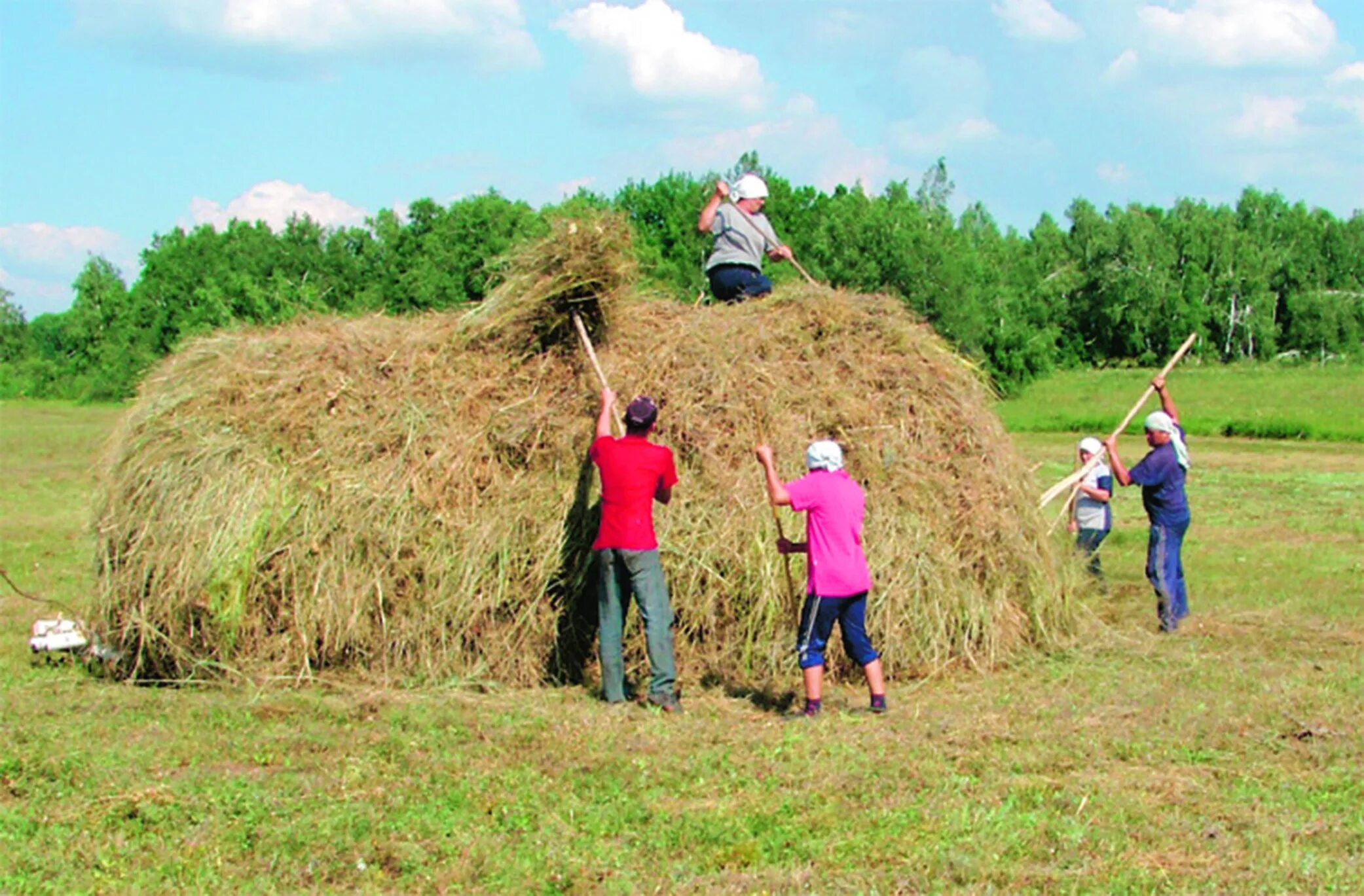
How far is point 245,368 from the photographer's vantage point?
10.1 meters

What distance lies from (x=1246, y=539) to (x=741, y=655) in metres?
9.62

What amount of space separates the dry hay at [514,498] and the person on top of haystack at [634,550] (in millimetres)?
499

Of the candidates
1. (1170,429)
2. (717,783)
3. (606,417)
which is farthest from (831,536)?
(1170,429)

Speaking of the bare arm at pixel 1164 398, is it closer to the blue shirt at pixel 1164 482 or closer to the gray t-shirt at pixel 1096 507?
the blue shirt at pixel 1164 482

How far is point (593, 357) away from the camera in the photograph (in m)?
9.64

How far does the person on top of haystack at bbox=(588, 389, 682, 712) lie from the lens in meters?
8.55

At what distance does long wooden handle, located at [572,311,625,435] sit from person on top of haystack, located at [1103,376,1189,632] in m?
4.13

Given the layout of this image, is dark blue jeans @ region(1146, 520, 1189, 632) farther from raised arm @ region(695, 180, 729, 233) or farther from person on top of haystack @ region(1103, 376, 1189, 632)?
raised arm @ region(695, 180, 729, 233)

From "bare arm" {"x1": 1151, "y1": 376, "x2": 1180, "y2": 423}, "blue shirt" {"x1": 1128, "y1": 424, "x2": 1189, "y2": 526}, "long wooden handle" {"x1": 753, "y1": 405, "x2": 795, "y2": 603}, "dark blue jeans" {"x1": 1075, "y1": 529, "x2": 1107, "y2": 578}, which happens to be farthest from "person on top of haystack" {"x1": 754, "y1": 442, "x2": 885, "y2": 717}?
"bare arm" {"x1": 1151, "y1": 376, "x2": 1180, "y2": 423}

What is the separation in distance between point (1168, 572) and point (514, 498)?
17.8ft

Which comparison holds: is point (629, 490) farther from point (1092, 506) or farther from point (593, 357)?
point (1092, 506)

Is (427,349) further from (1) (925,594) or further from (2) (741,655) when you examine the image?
(1) (925,594)

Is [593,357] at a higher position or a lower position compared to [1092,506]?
higher

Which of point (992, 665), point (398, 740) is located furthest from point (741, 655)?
point (398, 740)
